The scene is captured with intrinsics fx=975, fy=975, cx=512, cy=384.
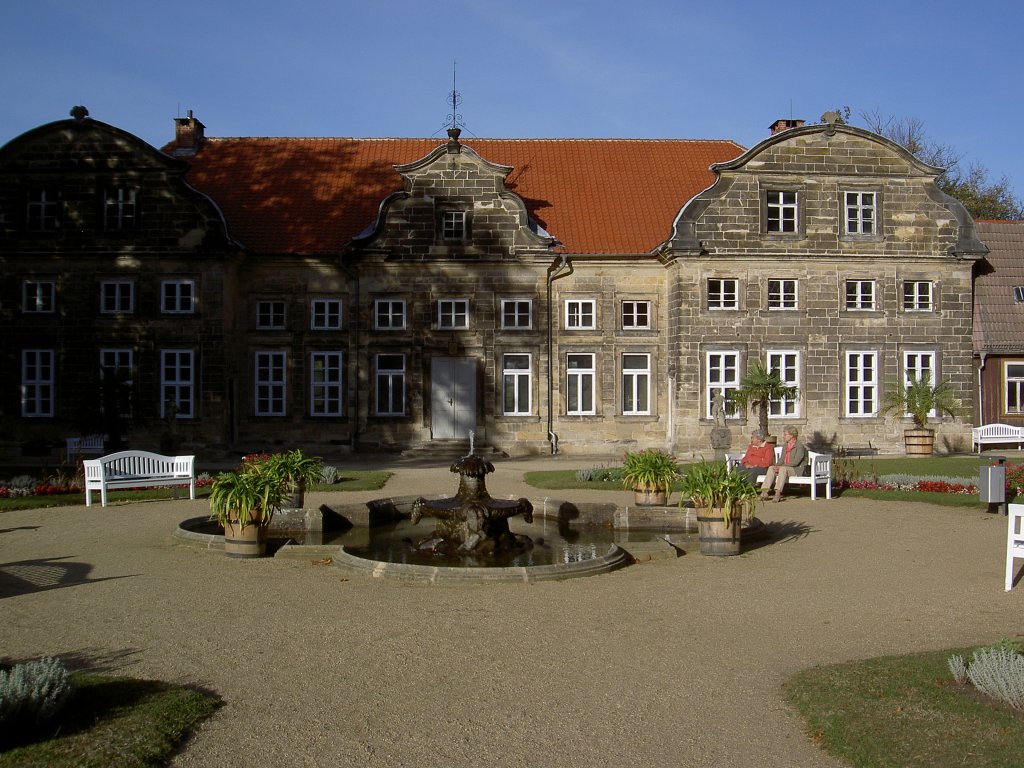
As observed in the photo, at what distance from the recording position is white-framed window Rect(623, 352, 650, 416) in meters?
29.2

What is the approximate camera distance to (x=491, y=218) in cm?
2880

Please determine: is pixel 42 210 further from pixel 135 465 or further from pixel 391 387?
pixel 135 465

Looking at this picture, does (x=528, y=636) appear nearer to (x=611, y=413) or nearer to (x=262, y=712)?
(x=262, y=712)

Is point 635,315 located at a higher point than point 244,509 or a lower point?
higher

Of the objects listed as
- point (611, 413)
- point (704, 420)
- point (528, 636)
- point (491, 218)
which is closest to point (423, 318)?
point (491, 218)

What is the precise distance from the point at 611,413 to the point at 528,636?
21.3 meters

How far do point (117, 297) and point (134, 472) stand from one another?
12.6 meters

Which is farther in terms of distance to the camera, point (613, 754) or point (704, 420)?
point (704, 420)

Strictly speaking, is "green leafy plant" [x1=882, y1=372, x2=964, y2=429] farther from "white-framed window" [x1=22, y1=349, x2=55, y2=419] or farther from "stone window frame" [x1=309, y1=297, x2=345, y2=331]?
"white-framed window" [x1=22, y1=349, x2=55, y2=419]

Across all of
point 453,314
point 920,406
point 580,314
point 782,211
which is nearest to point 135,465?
point 453,314

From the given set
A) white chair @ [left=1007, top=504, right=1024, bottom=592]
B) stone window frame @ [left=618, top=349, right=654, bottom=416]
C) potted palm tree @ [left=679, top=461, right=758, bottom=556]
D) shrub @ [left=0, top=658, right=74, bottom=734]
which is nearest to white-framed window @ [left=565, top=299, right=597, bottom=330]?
stone window frame @ [left=618, top=349, right=654, bottom=416]

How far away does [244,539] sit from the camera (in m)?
11.5

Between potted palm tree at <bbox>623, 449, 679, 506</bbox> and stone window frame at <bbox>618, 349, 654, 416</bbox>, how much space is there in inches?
550

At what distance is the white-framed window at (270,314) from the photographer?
29297 millimetres
